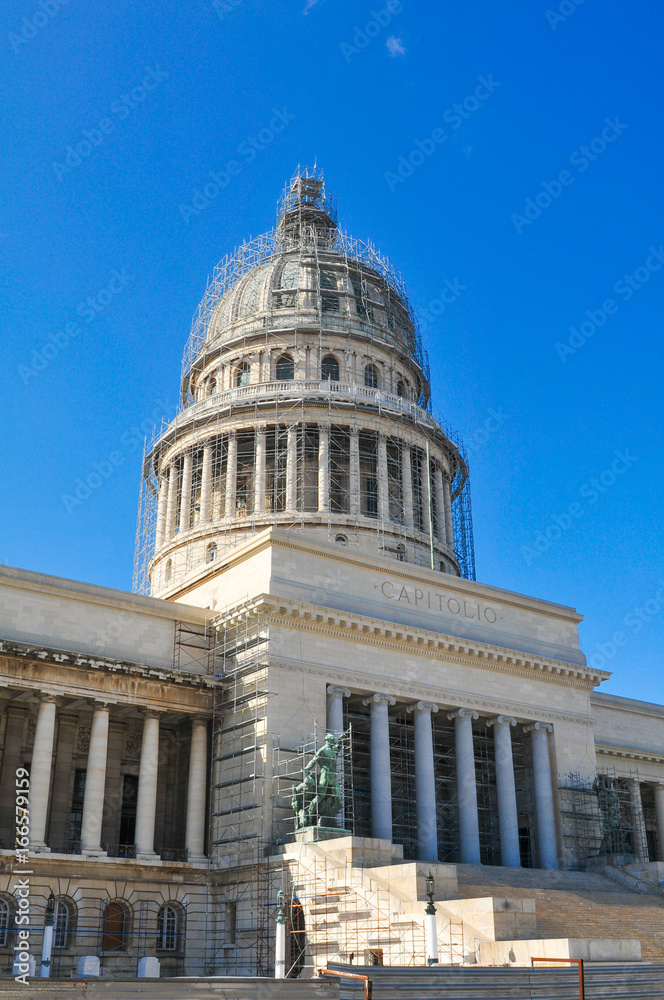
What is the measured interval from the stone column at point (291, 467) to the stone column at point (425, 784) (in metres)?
18.1

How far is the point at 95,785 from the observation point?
38.2m

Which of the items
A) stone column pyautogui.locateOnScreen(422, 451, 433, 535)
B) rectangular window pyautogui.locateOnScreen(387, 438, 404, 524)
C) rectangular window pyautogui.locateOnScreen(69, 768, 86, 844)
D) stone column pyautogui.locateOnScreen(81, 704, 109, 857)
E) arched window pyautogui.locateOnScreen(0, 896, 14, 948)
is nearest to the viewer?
arched window pyautogui.locateOnScreen(0, 896, 14, 948)

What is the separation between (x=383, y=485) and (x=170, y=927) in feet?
98.0

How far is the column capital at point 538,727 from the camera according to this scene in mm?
48250

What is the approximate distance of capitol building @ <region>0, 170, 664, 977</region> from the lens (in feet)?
111

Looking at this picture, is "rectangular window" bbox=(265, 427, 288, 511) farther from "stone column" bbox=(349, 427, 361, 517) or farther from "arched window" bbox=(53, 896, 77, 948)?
"arched window" bbox=(53, 896, 77, 948)

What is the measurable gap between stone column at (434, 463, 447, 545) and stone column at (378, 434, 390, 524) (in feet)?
16.4

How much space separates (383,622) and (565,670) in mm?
11523

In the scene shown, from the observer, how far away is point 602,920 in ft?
111

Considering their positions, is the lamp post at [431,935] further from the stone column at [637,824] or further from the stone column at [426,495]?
the stone column at [426,495]

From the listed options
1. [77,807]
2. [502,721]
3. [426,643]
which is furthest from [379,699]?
[77,807]

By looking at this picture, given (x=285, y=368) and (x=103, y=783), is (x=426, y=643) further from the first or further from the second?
(x=285, y=368)

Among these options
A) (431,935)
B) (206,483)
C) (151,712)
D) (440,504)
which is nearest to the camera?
(431,935)

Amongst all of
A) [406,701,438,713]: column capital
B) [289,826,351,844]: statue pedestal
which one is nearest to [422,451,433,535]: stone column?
[406,701,438,713]: column capital
